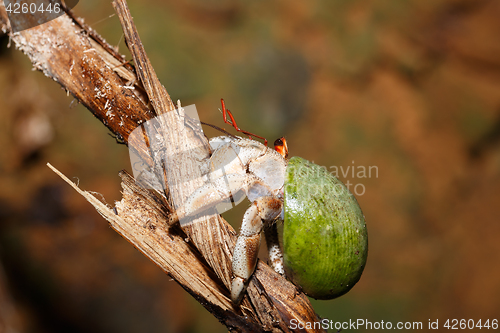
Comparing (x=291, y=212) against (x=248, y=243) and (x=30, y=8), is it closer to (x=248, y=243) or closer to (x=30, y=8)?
(x=248, y=243)

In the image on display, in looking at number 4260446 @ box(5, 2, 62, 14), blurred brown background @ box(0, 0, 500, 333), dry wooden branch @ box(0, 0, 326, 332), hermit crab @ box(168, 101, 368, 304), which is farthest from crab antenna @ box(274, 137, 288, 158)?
blurred brown background @ box(0, 0, 500, 333)

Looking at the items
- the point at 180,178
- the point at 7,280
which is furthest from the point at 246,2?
the point at 7,280

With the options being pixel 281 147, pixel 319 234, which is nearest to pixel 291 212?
pixel 319 234

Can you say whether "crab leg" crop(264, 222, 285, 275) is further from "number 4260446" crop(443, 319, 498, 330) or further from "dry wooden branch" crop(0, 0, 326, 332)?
"number 4260446" crop(443, 319, 498, 330)

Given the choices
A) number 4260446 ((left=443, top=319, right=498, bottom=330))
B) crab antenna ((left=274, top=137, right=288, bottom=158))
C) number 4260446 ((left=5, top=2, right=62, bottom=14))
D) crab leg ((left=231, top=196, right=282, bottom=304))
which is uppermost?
number 4260446 ((left=5, top=2, right=62, bottom=14))

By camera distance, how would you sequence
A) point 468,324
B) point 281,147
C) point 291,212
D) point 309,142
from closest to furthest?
1. point 291,212
2. point 281,147
3. point 468,324
4. point 309,142

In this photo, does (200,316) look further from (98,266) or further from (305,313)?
(305,313)
